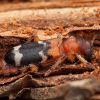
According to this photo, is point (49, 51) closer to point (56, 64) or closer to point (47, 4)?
point (56, 64)

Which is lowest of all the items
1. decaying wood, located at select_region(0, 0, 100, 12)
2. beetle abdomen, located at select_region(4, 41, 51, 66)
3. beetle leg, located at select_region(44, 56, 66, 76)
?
beetle leg, located at select_region(44, 56, 66, 76)

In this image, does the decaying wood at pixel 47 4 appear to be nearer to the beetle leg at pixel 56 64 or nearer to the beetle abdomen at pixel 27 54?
the beetle abdomen at pixel 27 54

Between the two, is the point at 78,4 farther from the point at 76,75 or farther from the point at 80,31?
the point at 76,75

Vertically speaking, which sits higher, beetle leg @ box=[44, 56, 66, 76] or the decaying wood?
the decaying wood

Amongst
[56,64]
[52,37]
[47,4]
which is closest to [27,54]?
[56,64]

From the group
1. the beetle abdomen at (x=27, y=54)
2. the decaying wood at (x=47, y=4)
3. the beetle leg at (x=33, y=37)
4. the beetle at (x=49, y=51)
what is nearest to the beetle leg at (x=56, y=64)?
the beetle at (x=49, y=51)

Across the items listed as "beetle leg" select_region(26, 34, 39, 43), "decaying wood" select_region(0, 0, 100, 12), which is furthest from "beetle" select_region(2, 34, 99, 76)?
"decaying wood" select_region(0, 0, 100, 12)

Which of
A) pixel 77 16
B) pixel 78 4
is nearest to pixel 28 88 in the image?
pixel 77 16

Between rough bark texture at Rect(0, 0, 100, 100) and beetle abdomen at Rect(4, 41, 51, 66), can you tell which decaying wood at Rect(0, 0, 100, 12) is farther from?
beetle abdomen at Rect(4, 41, 51, 66)

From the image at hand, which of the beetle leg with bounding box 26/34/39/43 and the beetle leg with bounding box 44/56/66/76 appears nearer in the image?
the beetle leg with bounding box 44/56/66/76
